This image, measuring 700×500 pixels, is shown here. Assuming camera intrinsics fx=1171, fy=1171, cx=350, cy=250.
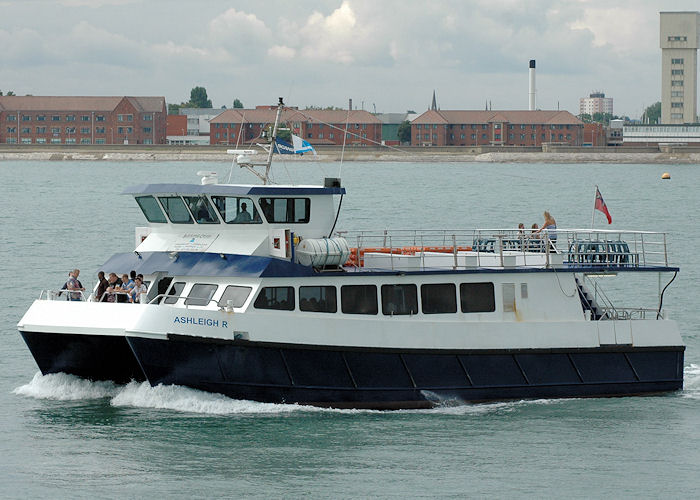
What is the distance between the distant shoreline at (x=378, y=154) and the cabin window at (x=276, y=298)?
15960cm

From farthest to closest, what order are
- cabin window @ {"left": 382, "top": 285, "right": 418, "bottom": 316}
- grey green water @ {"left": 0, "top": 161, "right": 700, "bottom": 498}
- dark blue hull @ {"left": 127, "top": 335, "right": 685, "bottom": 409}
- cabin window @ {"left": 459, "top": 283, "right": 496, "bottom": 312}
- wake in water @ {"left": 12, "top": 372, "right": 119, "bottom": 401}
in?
wake in water @ {"left": 12, "top": 372, "right": 119, "bottom": 401}
cabin window @ {"left": 459, "top": 283, "right": 496, "bottom": 312}
cabin window @ {"left": 382, "top": 285, "right": 418, "bottom": 316}
dark blue hull @ {"left": 127, "top": 335, "right": 685, "bottom": 409}
grey green water @ {"left": 0, "top": 161, "right": 700, "bottom": 498}

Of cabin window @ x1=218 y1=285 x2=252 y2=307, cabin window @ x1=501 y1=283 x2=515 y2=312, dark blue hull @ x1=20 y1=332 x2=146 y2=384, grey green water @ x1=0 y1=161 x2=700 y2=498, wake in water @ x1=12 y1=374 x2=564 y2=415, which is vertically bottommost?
grey green water @ x1=0 y1=161 x2=700 y2=498

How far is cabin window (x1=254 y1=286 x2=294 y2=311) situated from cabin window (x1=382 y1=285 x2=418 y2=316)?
189 centimetres

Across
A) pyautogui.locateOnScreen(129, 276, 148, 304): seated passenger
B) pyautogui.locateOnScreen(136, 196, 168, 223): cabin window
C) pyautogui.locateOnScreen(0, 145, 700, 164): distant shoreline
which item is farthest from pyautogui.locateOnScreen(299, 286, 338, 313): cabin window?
pyautogui.locateOnScreen(0, 145, 700, 164): distant shoreline

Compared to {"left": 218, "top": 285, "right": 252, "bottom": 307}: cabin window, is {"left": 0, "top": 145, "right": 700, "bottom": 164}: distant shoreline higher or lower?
higher

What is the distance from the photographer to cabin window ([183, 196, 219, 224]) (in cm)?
2239

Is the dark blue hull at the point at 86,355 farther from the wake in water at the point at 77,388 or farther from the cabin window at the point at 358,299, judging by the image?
the cabin window at the point at 358,299

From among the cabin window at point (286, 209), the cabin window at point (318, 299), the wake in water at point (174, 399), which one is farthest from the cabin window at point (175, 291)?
the cabin window at point (318, 299)

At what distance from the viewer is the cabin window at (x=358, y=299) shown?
21.8 m

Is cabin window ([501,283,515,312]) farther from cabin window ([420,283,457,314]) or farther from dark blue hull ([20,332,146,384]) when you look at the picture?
dark blue hull ([20,332,146,384])

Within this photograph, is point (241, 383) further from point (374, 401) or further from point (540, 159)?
point (540, 159)

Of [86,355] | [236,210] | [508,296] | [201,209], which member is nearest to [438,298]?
[508,296]

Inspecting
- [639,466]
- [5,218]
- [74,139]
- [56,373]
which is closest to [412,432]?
[639,466]

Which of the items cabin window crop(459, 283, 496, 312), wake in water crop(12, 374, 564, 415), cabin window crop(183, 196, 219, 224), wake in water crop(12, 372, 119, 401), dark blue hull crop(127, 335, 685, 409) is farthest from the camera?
wake in water crop(12, 372, 119, 401)
